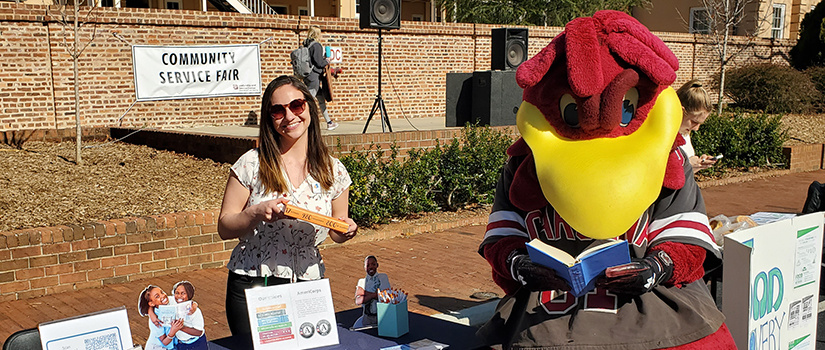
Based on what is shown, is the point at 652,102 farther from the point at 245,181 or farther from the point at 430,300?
the point at 430,300

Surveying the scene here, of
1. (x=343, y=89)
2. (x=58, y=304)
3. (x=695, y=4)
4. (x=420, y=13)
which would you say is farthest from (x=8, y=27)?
(x=695, y=4)

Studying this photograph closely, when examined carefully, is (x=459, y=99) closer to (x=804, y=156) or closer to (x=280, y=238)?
(x=804, y=156)

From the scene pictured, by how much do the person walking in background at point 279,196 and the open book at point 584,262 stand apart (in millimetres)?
1063

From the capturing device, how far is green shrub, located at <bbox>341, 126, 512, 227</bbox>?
25.5 feet

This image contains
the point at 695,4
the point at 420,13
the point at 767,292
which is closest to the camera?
the point at 767,292

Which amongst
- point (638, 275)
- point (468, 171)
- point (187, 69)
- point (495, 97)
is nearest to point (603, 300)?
point (638, 275)

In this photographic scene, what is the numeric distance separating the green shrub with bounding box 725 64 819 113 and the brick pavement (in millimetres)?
13495

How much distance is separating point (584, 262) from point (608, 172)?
308mm

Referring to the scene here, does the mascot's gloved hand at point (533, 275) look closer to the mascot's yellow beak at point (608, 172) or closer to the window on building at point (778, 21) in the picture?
the mascot's yellow beak at point (608, 172)

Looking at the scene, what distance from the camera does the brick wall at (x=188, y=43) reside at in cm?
1154

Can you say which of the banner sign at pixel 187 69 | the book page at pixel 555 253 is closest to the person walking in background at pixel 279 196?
the book page at pixel 555 253

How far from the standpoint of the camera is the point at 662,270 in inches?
91.0

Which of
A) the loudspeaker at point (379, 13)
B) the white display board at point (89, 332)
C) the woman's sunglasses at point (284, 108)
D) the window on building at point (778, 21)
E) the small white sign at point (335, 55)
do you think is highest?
the window on building at point (778, 21)

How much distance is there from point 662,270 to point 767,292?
132 centimetres
